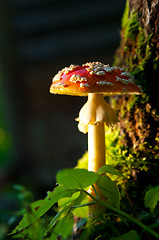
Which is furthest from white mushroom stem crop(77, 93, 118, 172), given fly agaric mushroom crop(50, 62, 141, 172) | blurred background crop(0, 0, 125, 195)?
blurred background crop(0, 0, 125, 195)

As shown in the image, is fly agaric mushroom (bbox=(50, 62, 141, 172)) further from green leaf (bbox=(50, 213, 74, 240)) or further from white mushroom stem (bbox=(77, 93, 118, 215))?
green leaf (bbox=(50, 213, 74, 240))

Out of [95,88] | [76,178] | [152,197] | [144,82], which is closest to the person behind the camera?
[76,178]

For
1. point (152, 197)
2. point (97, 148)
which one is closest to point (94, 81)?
point (97, 148)

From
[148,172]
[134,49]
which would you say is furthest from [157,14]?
[148,172]

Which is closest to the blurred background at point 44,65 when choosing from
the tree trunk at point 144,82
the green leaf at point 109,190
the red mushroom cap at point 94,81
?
the tree trunk at point 144,82

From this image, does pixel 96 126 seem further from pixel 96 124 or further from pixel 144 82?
pixel 144 82

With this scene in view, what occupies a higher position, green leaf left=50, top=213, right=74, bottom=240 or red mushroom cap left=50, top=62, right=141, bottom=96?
red mushroom cap left=50, top=62, right=141, bottom=96
